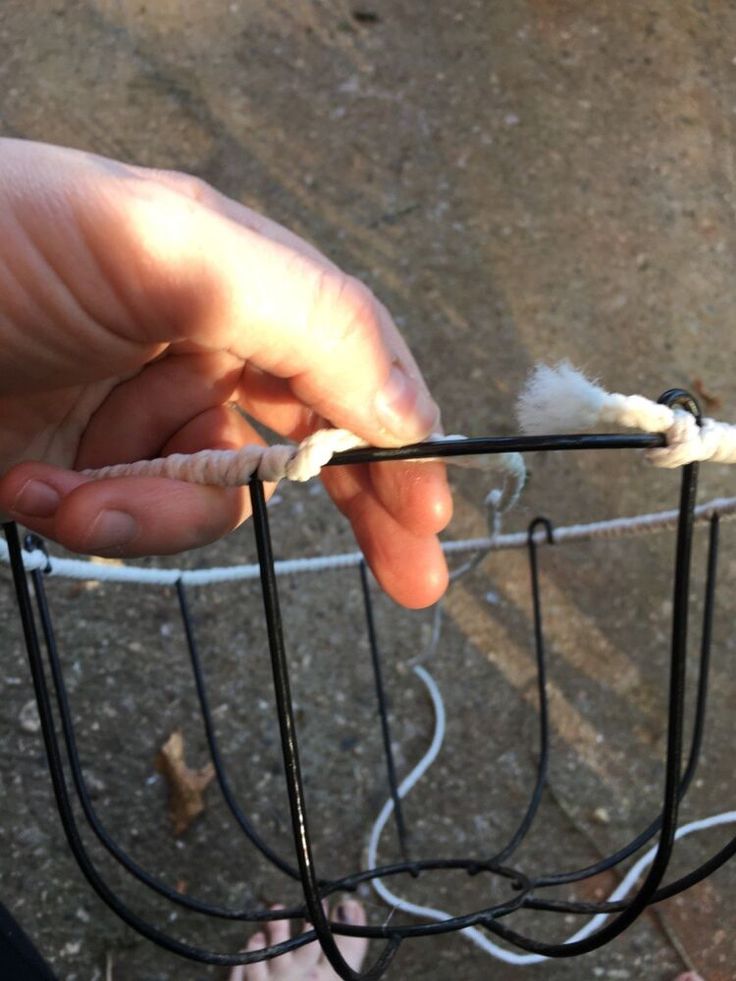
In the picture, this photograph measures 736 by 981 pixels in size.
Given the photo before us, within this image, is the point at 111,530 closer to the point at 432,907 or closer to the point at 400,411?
the point at 400,411

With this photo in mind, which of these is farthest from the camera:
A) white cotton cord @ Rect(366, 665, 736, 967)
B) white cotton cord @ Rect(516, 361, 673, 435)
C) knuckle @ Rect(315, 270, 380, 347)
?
white cotton cord @ Rect(366, 665, 736, 967)

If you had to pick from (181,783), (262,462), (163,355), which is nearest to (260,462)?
(262,462)

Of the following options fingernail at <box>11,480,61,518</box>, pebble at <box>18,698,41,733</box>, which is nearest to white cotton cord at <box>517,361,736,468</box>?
fingernail at <box>11,480,61,518</box>

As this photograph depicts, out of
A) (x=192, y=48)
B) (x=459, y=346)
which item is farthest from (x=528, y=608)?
(x=192, y=48)

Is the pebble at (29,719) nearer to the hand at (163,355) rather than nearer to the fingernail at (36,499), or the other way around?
the hand at (163,355)

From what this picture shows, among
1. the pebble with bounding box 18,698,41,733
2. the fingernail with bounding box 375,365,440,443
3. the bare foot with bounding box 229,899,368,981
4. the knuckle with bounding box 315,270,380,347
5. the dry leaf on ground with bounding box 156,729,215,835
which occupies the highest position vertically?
the knuckle with bounding box 315,270,380,347

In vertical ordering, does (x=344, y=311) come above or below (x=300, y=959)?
above

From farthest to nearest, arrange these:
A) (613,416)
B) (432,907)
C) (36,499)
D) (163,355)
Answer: (432,907) < (163,355) < (36,499) < (613,416)

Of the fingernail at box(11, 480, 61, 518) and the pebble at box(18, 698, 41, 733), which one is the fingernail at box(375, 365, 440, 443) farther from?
the pebble at box(18, 698, 41, 733)
